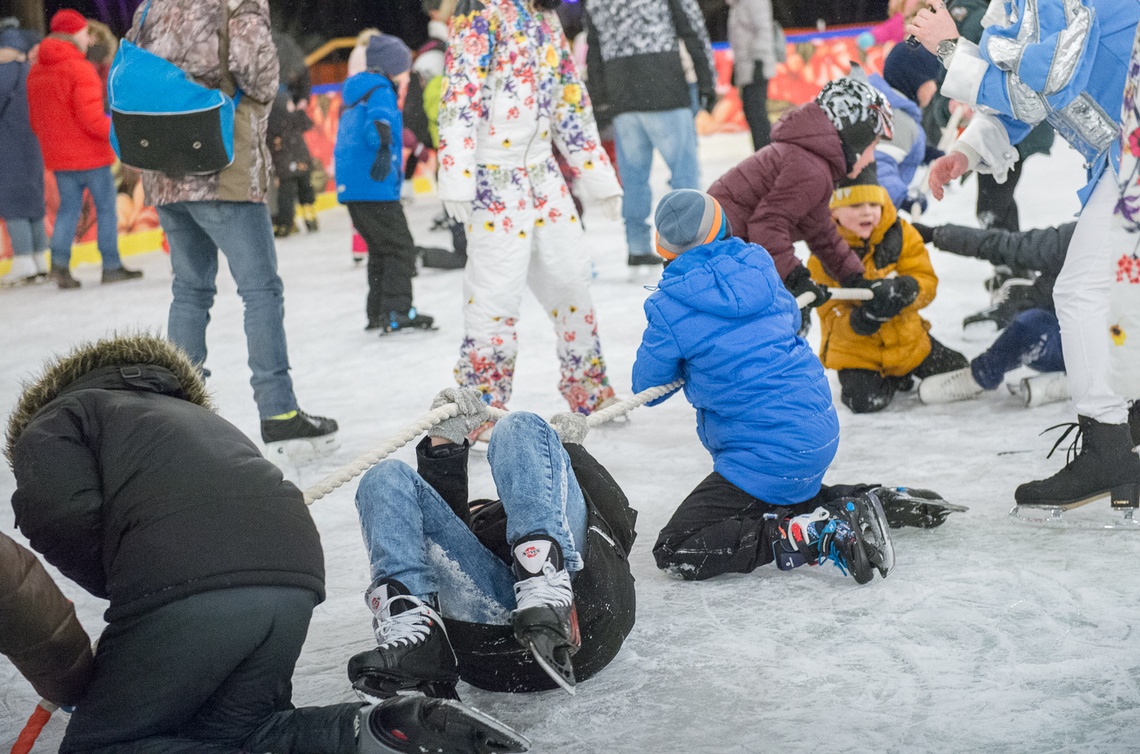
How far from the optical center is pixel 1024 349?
400 cm

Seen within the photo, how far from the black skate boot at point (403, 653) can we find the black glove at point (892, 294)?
7.62 feet

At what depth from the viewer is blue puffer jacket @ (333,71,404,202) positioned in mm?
5793

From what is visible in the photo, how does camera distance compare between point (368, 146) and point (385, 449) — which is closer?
point (385, 449)

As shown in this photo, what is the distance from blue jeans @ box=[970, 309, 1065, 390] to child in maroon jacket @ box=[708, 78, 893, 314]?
0.62 m

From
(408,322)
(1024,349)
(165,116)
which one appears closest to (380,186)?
(408,322)

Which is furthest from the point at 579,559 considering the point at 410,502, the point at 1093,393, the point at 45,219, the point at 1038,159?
the point at 1038,159

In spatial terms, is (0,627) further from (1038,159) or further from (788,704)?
(1038,159)

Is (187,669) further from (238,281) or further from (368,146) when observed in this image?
(368,146)

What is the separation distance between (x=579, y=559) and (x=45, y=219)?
26.4ft

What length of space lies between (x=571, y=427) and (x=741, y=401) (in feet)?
1.45

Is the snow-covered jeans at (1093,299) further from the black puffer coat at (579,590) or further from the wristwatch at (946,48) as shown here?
the black puffer coat at (579,590)

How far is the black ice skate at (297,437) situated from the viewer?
3871 millimetres

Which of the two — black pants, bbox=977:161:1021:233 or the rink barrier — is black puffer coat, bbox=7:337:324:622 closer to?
the rink barrier

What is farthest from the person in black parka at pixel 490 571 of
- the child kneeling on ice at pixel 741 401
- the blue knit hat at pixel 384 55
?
the blue knit hat at pixel 384 55
